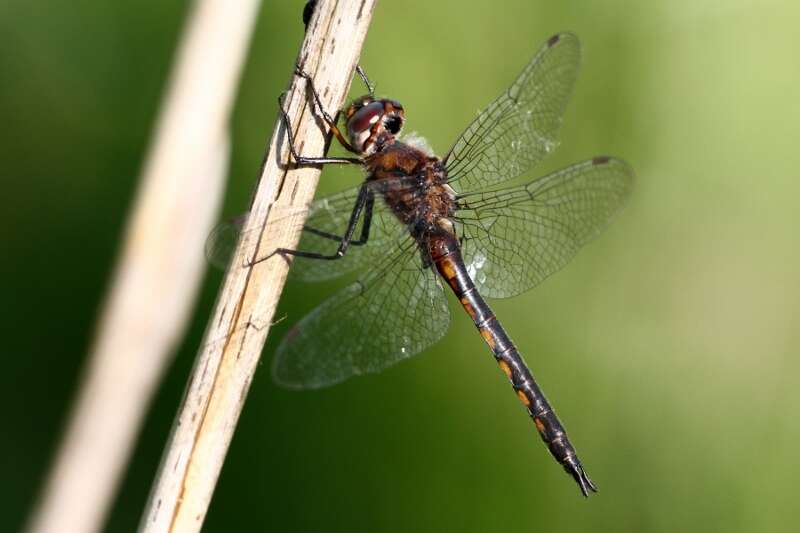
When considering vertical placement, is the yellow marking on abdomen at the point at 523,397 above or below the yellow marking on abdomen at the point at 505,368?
below

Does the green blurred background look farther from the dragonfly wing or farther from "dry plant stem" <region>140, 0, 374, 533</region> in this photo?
"dry plant stem" <region>140, 0, 374, 533</region>

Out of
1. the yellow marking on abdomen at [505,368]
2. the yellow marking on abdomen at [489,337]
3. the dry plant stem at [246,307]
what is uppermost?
the yellow marking on abdomen at [489,337]

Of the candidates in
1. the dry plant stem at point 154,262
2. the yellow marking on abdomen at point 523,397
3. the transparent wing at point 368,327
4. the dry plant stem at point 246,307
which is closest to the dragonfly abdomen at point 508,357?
the yellow marking on abdomen at point 523,397

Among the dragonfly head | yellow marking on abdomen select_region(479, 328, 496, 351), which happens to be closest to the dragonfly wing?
the dragonfly head

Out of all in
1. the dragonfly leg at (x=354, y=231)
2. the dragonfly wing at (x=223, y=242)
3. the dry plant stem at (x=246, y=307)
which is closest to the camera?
the dry plant stem at (x=246, y=307)

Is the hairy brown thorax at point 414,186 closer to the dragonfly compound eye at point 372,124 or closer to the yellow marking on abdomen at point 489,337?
the dragonfly compound eye at point 372,124

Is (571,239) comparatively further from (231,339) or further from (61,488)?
(61,488)

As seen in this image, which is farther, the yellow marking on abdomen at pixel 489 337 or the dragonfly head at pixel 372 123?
the yellow marking on abdomen at pixel 489 337
